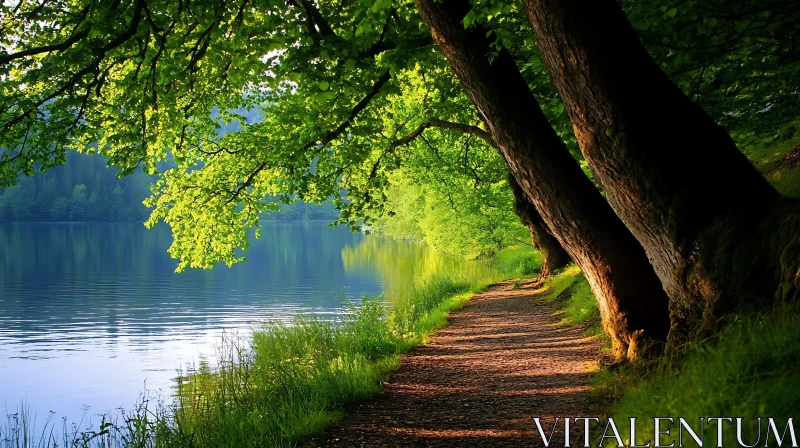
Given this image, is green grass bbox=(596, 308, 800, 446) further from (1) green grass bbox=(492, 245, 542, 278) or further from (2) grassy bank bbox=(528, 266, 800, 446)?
(1) green grass bbox=(492, 245, 542, 278)

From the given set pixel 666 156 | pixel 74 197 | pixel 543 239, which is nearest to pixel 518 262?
pixel 543 239

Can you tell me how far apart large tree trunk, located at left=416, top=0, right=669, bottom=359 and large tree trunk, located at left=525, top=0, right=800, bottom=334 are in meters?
0.95

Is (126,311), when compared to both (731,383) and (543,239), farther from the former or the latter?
(731,383)

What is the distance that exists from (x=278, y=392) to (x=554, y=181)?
3853 millimetres

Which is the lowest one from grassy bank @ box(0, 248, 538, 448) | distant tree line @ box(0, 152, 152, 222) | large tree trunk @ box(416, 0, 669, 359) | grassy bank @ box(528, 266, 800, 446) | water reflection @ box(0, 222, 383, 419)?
water reflection @ box(0, 222, 383, 419)

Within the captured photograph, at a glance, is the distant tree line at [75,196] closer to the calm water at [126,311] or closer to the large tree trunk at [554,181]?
the calm water at [126,311]

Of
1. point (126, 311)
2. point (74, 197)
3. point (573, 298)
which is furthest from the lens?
point (74, 197)

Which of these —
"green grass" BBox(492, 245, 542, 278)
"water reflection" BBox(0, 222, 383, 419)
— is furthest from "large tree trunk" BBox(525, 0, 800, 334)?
"green grass" BBox(492, 245, 542, 278)

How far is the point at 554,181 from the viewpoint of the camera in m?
6.50

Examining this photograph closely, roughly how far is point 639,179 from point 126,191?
140 metres

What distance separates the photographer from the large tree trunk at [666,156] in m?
5.20

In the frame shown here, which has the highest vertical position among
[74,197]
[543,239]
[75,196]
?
[75,196]

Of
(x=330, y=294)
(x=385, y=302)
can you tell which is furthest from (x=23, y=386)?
(x=330, y=294)

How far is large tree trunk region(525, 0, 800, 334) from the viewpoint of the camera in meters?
5.20
